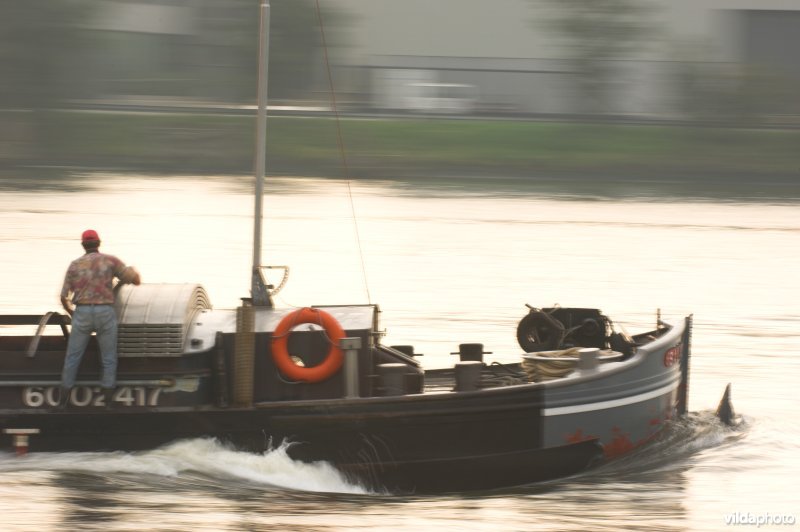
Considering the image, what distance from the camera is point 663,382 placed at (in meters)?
11.3

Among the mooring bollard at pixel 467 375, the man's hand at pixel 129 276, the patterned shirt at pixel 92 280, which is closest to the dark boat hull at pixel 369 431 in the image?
the mooring bollard at pixel 467 375

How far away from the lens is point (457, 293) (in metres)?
22.0

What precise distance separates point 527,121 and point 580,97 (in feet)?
14.9

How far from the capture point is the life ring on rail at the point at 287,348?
34.0 ft

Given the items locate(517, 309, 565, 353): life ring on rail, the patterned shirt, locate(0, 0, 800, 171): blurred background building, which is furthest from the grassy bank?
the patterned shirt

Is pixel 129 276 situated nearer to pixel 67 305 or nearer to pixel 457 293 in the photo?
pixel 67 305

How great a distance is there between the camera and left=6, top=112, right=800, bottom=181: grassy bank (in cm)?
4850

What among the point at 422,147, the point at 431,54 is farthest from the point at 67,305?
the point at 431,54

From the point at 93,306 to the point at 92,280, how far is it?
0.20 meters

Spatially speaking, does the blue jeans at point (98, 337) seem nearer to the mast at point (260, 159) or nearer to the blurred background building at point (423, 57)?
the mast at point (260, 159)

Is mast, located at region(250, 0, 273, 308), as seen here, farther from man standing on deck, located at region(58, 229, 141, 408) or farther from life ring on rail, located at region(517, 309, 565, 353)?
life ring on rail, located at region(517, 309, 565, 353)

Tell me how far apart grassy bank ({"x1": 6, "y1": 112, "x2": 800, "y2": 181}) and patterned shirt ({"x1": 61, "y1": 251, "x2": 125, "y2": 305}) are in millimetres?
36460

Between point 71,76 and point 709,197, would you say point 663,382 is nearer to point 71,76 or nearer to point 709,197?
point 709,197

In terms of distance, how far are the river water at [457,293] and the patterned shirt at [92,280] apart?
4.24ft
